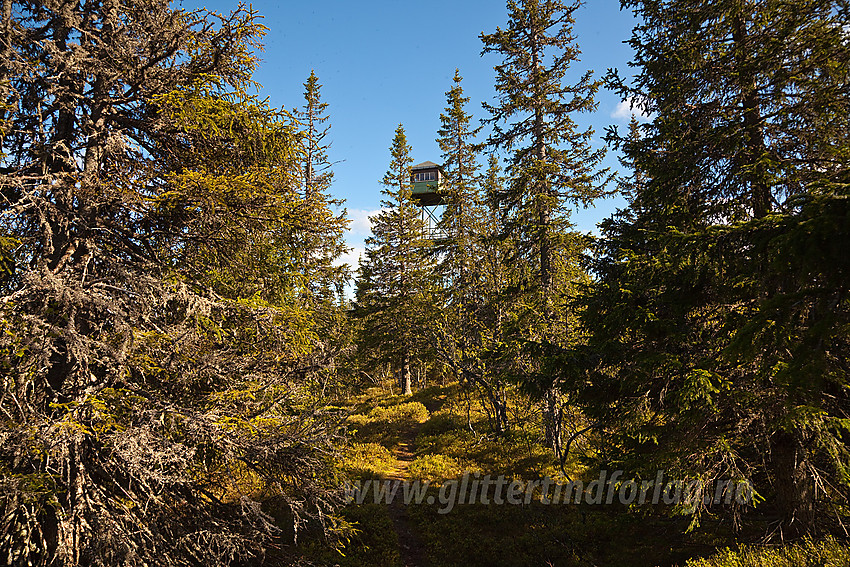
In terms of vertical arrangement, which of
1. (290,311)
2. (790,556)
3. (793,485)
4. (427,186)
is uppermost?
(427,186)

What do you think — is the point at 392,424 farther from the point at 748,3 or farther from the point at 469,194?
the point at 748,3

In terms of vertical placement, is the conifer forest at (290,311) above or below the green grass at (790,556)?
above

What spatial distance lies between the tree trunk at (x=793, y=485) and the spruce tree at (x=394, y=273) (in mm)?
20633

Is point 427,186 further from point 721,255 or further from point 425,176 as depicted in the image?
point 721,255

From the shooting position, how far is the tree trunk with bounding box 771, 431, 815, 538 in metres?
6.40

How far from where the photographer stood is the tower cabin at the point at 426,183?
38662 millimetres

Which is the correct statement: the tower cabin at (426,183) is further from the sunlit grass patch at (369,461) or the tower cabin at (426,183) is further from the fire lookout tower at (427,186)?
the sunlit grass patch at (369,461)

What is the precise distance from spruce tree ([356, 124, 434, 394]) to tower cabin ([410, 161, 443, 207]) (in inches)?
289

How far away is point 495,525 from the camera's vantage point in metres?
11.0

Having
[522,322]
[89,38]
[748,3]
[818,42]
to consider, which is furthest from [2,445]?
[748,3]

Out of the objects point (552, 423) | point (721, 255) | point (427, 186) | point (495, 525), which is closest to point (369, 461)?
point (495, 525)

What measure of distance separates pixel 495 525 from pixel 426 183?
34263 millimetres

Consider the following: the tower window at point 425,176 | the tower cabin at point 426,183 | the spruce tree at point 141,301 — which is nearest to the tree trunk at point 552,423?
the spruce tree at point 141,301

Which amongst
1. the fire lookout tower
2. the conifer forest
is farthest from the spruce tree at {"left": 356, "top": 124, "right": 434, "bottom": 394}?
the conifer forest
